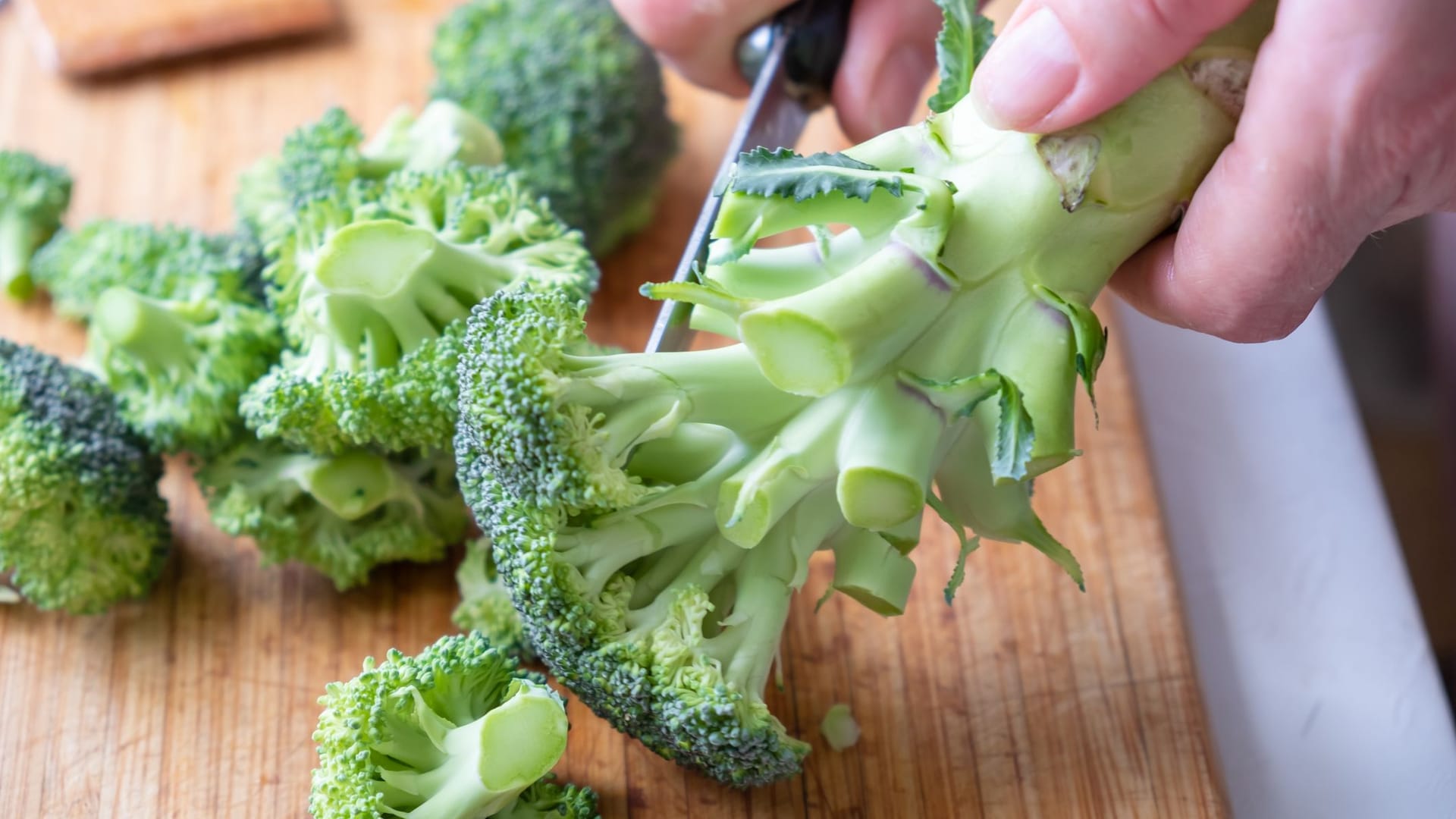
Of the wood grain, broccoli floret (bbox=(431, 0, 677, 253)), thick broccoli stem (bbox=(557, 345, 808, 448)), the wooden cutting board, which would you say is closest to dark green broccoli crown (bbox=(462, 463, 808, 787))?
thick broccoli stem (bbox=(557, 345, 808, 448))

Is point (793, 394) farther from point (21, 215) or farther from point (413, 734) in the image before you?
point (21, 215)

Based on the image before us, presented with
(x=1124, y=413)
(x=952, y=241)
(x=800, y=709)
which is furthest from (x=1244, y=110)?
(x=800, y=709)

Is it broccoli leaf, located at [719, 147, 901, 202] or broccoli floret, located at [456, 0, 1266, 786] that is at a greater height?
broccoli leaf, located at [719, 147, 901, 202]

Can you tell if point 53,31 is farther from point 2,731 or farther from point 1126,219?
point 1126,219

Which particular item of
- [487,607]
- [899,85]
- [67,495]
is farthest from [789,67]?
[67,495]

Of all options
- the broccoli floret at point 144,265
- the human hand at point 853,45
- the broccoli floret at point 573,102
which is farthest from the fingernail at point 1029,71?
the broccoli floret at point 144,265

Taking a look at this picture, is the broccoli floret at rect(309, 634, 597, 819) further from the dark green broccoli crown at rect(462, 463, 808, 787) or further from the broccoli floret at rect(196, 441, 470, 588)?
the broccoli floret at rect(196, 441, 470, 588)

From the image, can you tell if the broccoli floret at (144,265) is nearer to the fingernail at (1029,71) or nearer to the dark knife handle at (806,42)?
the dark knife handle at (806,42)
